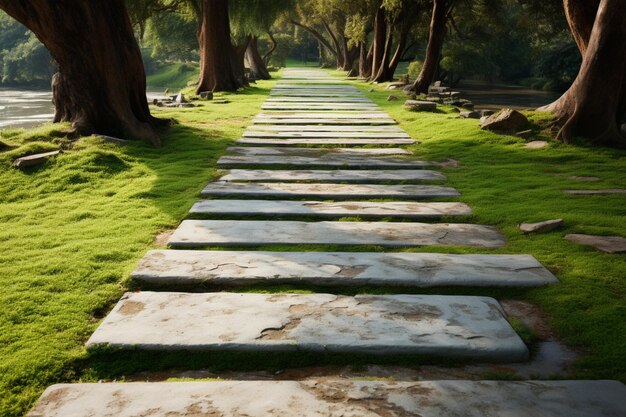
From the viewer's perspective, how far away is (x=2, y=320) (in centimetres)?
271

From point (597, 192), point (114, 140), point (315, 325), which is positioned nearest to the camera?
point (315, 325)

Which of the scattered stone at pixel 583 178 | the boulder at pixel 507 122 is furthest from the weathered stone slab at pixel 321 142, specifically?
the scattered stone at pixel 583 178

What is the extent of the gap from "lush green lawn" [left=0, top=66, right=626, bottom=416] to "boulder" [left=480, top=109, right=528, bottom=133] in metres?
Result: 0.36

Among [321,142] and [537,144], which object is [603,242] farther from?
[321,142]

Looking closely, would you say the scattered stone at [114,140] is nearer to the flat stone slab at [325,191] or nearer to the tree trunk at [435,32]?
the flat stone slab at [325,191]

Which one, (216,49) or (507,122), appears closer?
(507,122)

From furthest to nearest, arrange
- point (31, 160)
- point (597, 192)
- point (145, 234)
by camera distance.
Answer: point (31, 160) < point (597, 192) < point (145, 234)

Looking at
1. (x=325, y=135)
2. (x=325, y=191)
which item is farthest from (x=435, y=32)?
(x=325, y=191)

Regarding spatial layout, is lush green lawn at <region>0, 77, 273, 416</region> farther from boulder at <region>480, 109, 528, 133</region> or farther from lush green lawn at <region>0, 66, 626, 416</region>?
boulder at <region>480, 109, 528, 133</region>

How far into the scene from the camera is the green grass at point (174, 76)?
48906mm

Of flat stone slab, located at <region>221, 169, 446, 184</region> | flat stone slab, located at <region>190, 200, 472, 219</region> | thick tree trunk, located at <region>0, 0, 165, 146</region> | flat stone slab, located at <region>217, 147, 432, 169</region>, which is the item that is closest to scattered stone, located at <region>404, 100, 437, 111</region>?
flat stone slab, located at <region>217, 147, 432, 169</region>

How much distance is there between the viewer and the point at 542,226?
422 cm

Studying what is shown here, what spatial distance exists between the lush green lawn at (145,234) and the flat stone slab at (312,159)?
0.40m

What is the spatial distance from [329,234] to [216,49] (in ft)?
47.5
